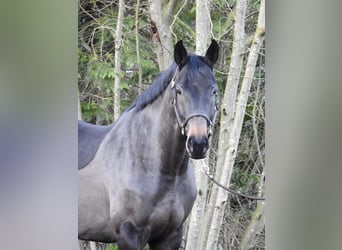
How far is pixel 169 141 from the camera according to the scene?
6.14 ft

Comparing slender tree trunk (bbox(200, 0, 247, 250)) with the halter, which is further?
slender tree trunk (bbox(200, 0, 247, 250))

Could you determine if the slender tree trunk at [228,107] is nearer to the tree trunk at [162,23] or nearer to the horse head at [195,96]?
the horse head at [195,96]

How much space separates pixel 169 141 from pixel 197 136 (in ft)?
0.39

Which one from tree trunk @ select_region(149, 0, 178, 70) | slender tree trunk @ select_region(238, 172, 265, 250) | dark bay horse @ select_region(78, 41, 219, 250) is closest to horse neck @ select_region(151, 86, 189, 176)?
dark bay horse @ select_region(78, 41, 219, 250)

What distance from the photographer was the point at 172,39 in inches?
74.5

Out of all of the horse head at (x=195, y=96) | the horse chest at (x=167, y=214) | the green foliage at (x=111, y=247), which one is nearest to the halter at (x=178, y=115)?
the horse head at (x=195, y=96)

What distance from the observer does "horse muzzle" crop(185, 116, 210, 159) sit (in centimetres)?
178

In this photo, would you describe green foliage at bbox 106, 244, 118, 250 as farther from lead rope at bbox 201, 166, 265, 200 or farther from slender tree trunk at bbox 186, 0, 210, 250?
lead rope at bbox 201, 166, 265, 200

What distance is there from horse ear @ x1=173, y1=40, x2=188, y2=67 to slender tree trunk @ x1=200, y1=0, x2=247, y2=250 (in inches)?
6.0

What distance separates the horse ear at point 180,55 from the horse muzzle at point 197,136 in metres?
0.18

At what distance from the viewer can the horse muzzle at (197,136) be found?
1778 millimetres
